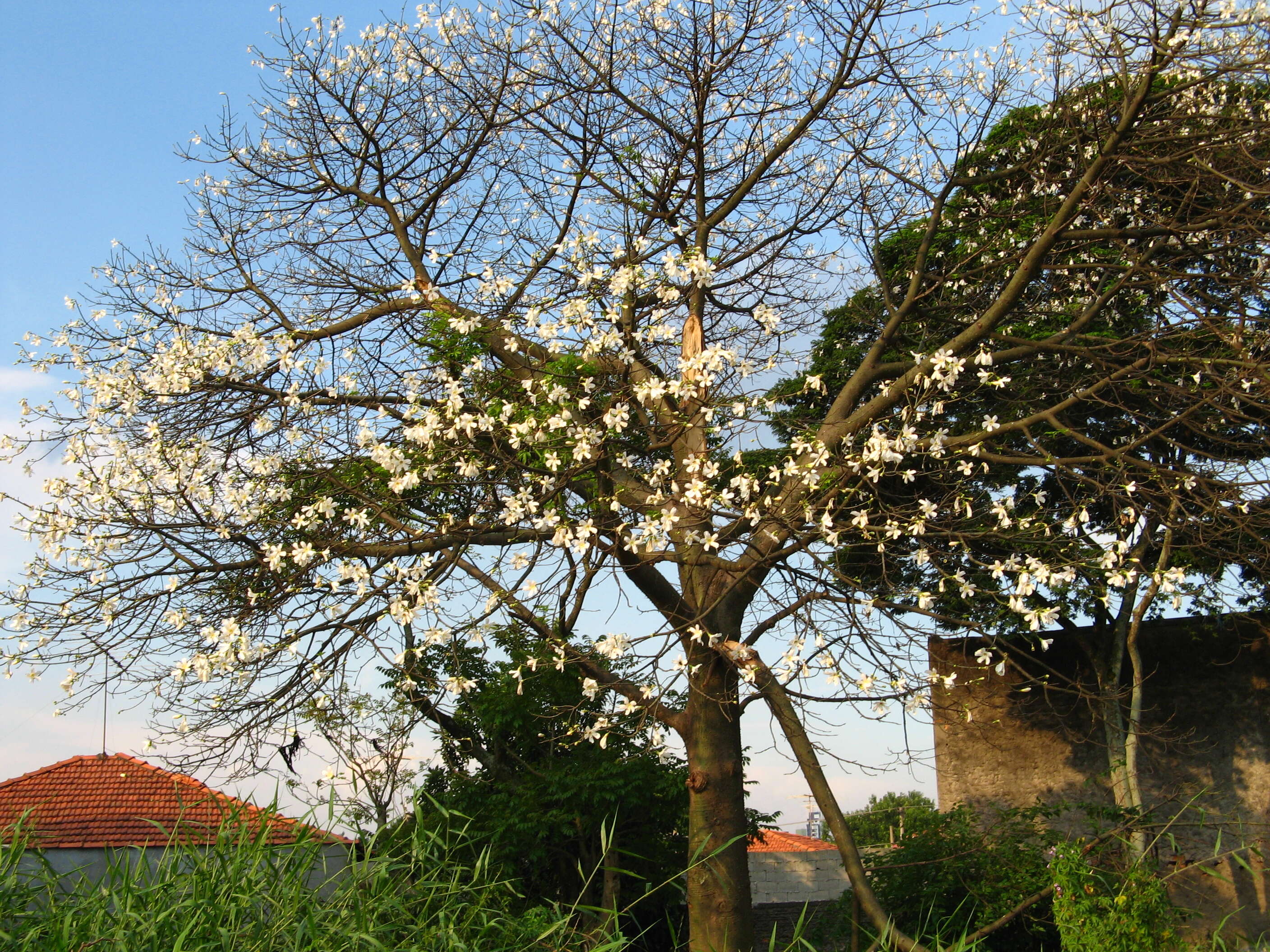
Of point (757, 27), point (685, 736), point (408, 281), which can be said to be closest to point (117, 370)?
point (408, 281)

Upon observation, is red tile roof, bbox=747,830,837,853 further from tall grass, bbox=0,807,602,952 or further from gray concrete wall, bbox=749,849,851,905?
tall grass, bbox=0,807,602,952

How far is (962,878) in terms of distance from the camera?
10.0 metres

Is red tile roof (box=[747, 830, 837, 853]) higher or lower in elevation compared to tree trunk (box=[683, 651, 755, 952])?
lower

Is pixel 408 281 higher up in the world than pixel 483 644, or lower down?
higher up

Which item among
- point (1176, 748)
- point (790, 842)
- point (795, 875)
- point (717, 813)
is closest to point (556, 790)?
point (717, 813)

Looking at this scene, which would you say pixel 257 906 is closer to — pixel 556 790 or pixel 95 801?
pixel 556 790

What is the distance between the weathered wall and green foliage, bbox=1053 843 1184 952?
2.98 meters

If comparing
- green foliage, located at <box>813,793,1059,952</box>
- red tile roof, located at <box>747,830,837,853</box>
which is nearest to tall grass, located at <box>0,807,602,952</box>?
green foliage, located at <box>813,793,1059,952</box>

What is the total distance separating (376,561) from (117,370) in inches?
112

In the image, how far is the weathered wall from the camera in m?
11.9

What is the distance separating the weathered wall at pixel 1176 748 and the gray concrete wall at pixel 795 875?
4.69 metres

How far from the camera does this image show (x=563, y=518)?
264 inches

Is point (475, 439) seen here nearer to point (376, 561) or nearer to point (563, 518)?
point (563, 518)

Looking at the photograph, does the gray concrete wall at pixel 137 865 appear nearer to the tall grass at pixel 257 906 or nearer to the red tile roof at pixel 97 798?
the tall grass at pixel 257 906
